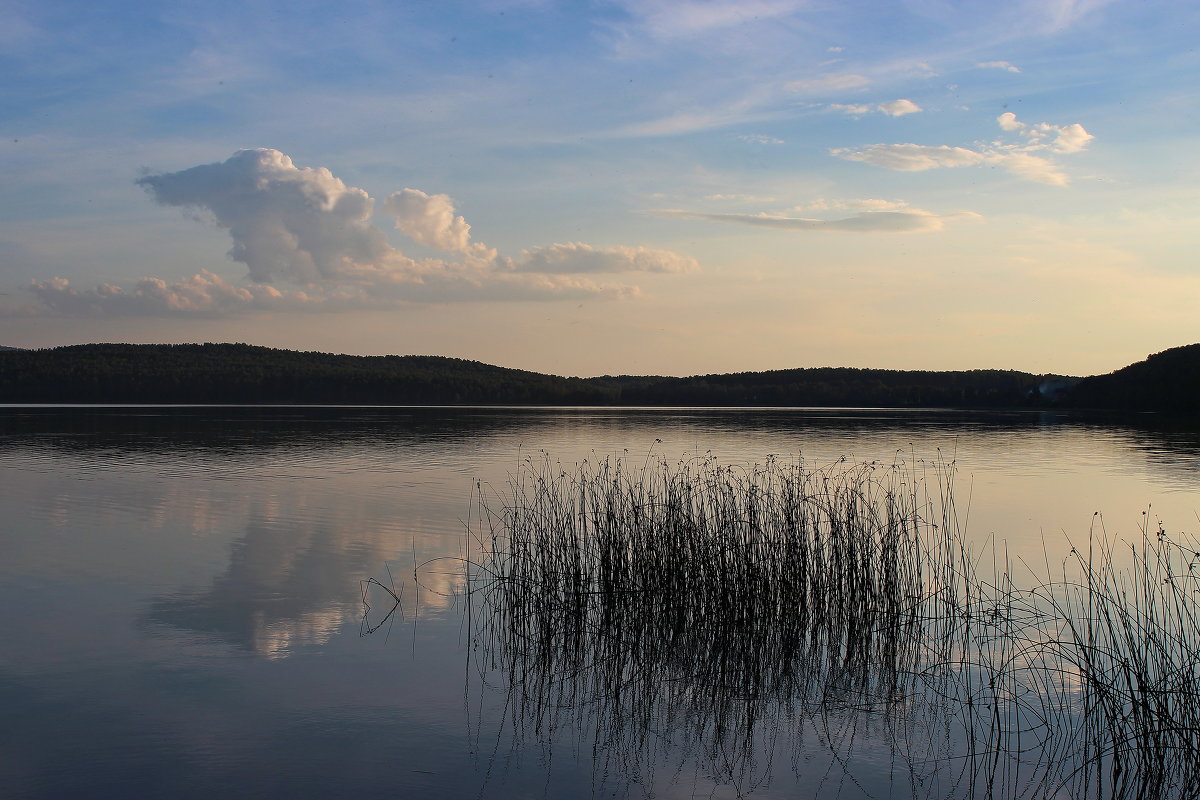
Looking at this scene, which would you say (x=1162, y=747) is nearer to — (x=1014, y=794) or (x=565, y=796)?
(x=1014, y=794)

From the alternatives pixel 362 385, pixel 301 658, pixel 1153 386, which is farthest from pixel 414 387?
pixel 301 658

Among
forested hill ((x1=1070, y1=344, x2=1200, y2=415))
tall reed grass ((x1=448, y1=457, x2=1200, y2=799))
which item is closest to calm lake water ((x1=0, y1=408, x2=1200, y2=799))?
tall reed grass ((x1=448, y1=457, x2=1200, y2=799))

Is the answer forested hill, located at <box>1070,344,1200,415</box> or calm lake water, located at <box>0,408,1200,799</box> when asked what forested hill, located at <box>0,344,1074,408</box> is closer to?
forested hill, located at <box>1070,344,1200,415</box>

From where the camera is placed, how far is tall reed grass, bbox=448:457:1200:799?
570cm

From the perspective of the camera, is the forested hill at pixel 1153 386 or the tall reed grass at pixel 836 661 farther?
the forested hill at pixel 1153 386

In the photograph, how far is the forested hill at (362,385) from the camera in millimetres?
97938

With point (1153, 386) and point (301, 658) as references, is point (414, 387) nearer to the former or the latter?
point (1153, 386)

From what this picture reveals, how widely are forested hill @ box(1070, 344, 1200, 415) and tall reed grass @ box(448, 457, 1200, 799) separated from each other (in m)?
70.4

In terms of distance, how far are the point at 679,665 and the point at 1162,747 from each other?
338 cm

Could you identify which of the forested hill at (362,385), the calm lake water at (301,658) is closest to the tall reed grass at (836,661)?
the calm lake water at (301,658)

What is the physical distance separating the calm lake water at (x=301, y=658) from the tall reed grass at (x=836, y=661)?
15cm

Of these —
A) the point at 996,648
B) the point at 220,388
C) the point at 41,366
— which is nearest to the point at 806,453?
the point at 996,648

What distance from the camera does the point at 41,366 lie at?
101562 mm

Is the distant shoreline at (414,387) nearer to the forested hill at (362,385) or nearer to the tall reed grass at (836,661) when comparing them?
the forested hill at (362,385)
